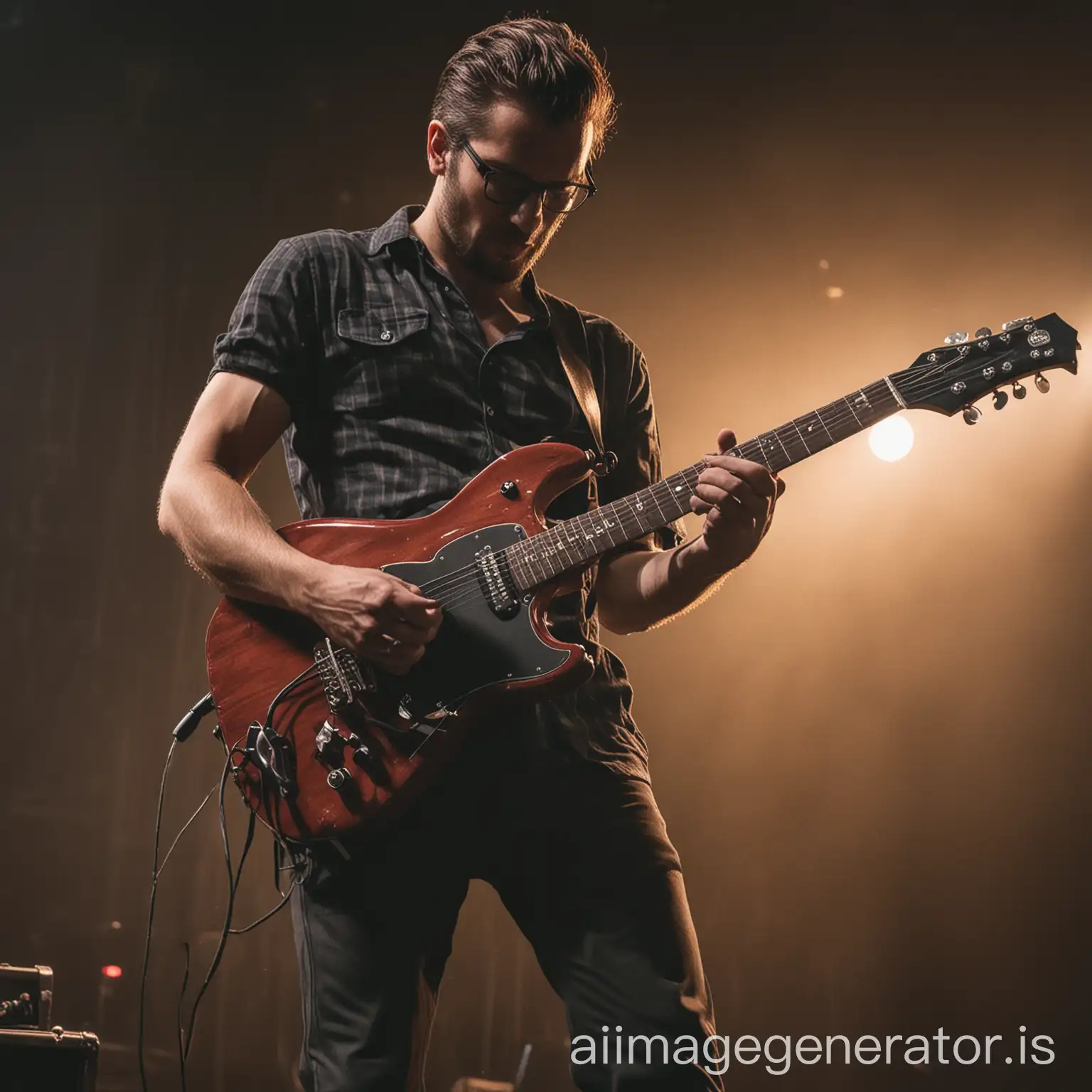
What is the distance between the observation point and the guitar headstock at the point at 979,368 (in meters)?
1.90

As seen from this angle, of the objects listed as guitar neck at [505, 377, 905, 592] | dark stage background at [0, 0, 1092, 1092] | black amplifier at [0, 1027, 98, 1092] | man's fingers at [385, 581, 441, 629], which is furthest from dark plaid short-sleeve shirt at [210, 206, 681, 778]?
dark stage background at [0, 0, 1092, 1092]

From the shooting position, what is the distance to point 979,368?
192cm

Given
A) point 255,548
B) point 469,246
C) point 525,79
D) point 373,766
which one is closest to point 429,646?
point 373,766

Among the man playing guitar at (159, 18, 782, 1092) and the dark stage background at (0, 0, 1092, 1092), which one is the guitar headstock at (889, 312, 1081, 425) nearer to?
the man playing guitar at (159, 18, 782, 1092)

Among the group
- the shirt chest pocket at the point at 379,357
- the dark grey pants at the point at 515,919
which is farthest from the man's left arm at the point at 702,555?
the shirt chest pocket at the point at 379,357

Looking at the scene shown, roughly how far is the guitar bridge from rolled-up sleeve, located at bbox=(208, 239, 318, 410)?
461mm

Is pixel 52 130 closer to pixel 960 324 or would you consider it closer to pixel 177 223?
pixel 177 223

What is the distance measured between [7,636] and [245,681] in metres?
2.06

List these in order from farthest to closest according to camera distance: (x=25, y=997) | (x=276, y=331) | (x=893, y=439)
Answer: (x=893, y=439) → (x=25, y=997) → (x=276, y=331)

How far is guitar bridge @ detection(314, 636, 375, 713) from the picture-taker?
5.48 feet

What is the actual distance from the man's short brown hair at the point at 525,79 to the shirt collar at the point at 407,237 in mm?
183

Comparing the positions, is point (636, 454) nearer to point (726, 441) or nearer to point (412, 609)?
point (726, 441)

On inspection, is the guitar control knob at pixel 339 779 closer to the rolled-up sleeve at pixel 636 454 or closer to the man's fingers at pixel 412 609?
the man's fingers at pixel 412 609

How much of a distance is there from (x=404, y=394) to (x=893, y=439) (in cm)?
261
